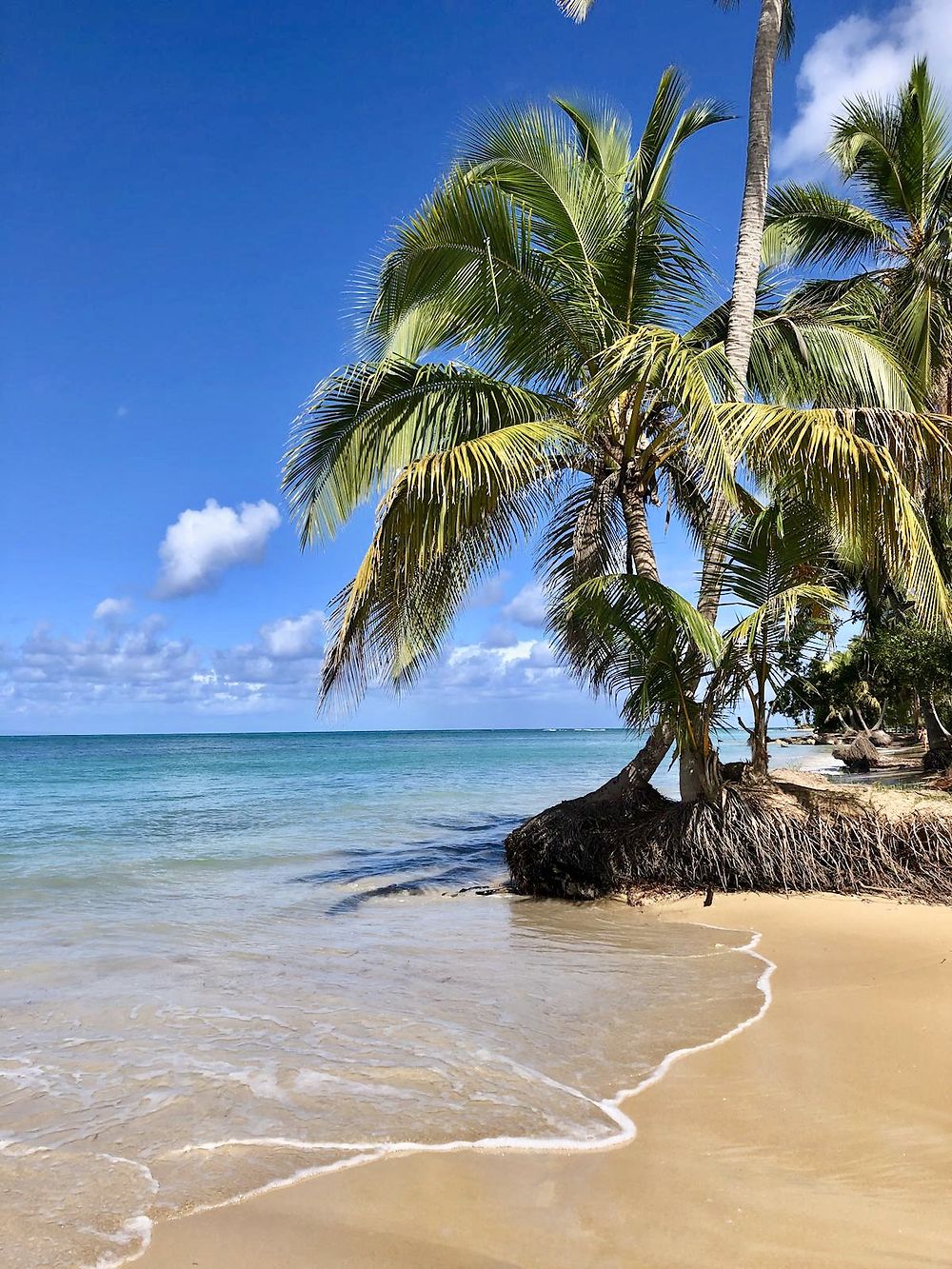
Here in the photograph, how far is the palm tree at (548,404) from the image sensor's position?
7.26 m

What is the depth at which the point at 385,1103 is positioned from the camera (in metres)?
3.77

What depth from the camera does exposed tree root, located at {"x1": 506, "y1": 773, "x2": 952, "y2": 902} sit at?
7285 millimetres

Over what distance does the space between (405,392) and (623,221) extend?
3.04 m

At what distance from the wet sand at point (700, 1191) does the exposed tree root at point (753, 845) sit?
313 cm

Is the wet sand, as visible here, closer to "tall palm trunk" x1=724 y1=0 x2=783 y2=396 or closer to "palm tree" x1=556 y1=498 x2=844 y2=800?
"palm tree" x1=556 y1=498 x2=844 y2=800

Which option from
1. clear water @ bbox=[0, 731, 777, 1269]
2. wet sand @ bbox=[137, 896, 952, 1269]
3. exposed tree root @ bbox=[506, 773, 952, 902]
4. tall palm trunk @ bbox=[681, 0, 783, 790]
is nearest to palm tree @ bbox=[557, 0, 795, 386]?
tall palm trunk @ bbox=[681, 0, 783, 790]

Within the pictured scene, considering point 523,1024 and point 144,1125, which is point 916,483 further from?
point 144,1125

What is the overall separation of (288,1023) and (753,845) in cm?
449

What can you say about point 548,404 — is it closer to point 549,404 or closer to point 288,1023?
point 549,404

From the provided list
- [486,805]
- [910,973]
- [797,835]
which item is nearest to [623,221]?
[797,835]

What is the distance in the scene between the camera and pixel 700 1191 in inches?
116

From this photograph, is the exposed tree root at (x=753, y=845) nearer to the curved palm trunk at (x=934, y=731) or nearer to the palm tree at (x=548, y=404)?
the palm tree at (x=548, y=404)

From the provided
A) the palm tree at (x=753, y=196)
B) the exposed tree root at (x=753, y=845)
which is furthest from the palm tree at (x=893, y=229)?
the exposed tree root at (x=753, y=845)

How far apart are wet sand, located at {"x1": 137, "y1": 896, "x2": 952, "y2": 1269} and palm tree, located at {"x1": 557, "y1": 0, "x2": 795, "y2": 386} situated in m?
6.97
